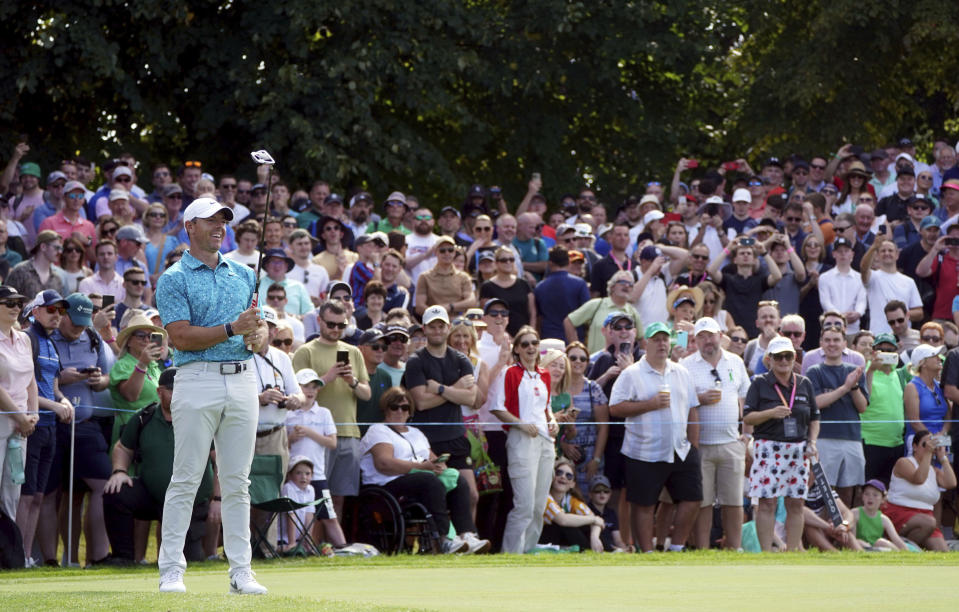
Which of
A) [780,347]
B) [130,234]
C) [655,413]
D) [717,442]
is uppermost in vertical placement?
[130,234]

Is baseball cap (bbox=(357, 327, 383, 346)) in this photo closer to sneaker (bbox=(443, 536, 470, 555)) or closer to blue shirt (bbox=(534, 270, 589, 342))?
sneaker (bbox=(443, 536, 470, 555))

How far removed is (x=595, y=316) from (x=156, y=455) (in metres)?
5.60

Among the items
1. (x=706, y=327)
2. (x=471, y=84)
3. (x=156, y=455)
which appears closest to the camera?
(x=156, y=455)

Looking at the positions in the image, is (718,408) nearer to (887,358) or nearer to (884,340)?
(887,358)

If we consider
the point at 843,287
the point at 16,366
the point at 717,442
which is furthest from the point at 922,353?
the point at 16,366

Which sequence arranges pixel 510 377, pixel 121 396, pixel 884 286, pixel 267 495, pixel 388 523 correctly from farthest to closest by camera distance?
pixel 884 286
pixel 510 377
pixel 388 523
pixel 121 396
pixel 267 495

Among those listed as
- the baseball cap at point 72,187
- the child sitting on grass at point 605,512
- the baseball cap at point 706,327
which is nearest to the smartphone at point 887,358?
the baseball cap at point 706,327

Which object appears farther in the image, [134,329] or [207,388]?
[134,329]

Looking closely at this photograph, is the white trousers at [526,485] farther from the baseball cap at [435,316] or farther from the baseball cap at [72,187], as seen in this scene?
the baseball cap at [72,187]

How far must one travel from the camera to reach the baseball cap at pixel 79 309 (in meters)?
12.3

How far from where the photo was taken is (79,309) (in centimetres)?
1230

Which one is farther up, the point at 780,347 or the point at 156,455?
the point at 780,347

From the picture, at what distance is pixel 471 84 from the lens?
85.3ft

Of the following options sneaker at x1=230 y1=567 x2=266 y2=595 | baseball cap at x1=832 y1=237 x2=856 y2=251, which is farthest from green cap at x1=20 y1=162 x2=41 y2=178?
sneaker at x1=230 y1=567 x2=266 y2=595
